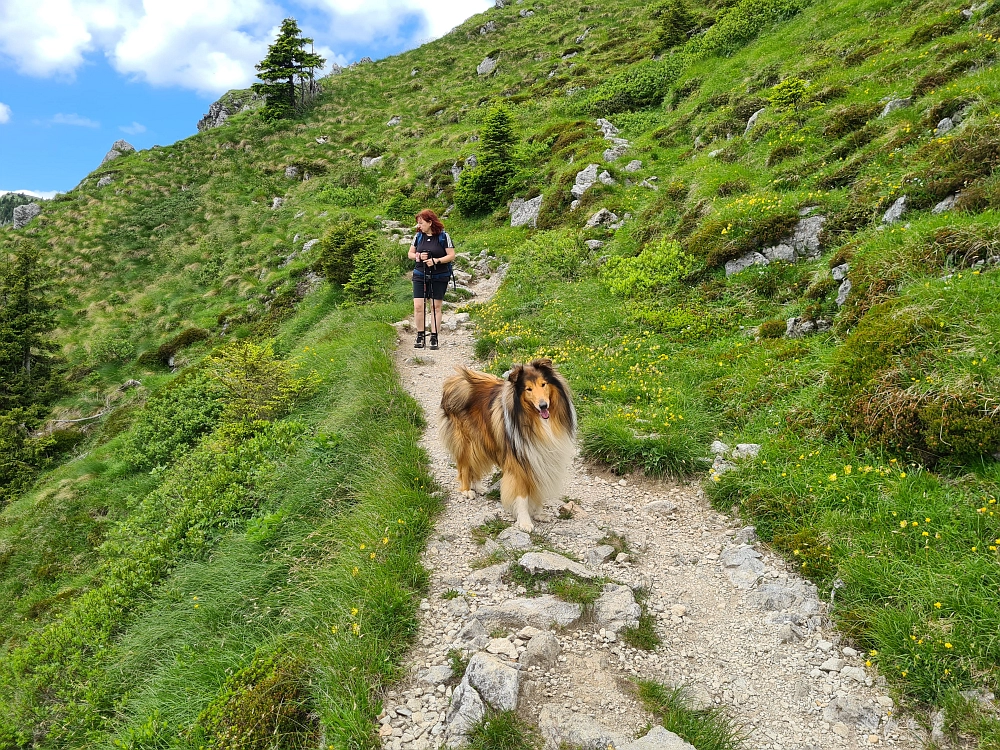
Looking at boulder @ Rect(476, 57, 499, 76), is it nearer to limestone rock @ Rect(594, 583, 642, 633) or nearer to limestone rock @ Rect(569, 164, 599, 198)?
limestone rock @ Rect(569, 164, 599, 198)

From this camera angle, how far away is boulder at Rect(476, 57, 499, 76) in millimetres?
42469

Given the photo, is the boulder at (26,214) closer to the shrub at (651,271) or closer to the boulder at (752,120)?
the shrub at (651,271)

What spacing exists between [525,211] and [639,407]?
1334cm

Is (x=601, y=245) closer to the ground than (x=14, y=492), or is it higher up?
higher up

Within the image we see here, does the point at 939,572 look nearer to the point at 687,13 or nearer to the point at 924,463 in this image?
the point at 924,463

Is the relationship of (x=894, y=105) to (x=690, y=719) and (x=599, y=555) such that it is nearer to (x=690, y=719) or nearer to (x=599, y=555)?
(x=599, y=555)

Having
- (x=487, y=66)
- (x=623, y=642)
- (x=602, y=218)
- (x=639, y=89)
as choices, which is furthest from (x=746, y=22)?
(x=487, y=66)

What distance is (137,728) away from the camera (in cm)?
415

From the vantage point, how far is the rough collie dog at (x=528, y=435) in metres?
5.30

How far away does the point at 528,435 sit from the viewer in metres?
5.43

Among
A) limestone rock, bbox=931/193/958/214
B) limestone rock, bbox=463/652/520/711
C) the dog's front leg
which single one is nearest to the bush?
limestone rock, bbox=931/193/958/214

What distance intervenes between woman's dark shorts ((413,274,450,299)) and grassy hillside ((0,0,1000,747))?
1356mm

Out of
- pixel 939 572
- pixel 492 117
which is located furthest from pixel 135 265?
pixel 939 572

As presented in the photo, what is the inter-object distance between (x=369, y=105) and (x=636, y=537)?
151 feet
